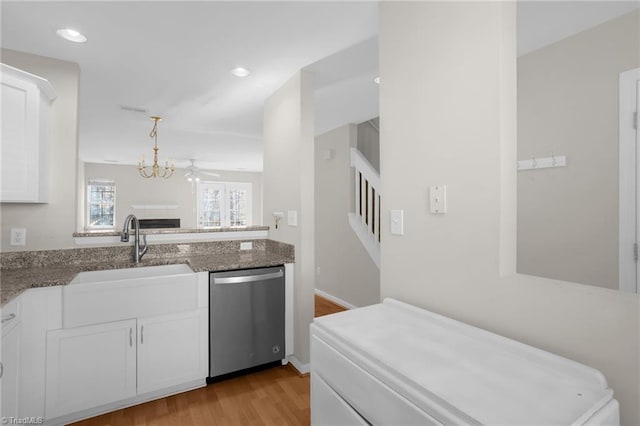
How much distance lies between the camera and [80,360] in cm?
185

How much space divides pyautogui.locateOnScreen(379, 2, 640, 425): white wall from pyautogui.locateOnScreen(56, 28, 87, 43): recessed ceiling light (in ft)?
6.55

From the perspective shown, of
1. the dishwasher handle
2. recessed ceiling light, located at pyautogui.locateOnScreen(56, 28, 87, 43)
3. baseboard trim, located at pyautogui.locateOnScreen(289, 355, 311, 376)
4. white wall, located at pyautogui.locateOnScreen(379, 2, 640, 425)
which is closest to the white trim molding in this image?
baseboard trim, located at pyautogui.locateOnScreen(289, 355, 311, 376)

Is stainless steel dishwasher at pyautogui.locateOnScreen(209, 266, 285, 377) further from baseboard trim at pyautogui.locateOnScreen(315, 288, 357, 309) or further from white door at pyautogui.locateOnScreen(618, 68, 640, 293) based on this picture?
white door at pyautogui.locateOnScreen(618, 68, 640, 293)

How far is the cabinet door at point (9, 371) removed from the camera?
4.62 feet

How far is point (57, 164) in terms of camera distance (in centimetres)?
230

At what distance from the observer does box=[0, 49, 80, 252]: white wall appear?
2201 millimetres

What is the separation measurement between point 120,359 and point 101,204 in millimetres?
7119

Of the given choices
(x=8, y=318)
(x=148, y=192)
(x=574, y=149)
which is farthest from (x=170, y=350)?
(x=148, y=192)

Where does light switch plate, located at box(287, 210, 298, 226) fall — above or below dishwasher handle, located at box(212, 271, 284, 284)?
above

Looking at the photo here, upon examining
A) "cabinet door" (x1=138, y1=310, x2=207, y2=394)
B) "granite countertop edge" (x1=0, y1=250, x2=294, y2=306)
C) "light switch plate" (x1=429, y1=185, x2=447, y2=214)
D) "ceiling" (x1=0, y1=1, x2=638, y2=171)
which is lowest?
"cabinet door" (x1=138, y1=310, x2=207, y2=394)

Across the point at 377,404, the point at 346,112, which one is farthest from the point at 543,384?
the point at 346,112

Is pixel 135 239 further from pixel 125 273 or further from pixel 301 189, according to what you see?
pixel 301 189

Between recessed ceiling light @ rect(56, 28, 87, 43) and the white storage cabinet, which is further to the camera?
recessed ceiling light @ rect(56, 28, 87, 43)

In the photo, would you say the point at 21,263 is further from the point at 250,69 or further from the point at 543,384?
the point at 543,384
